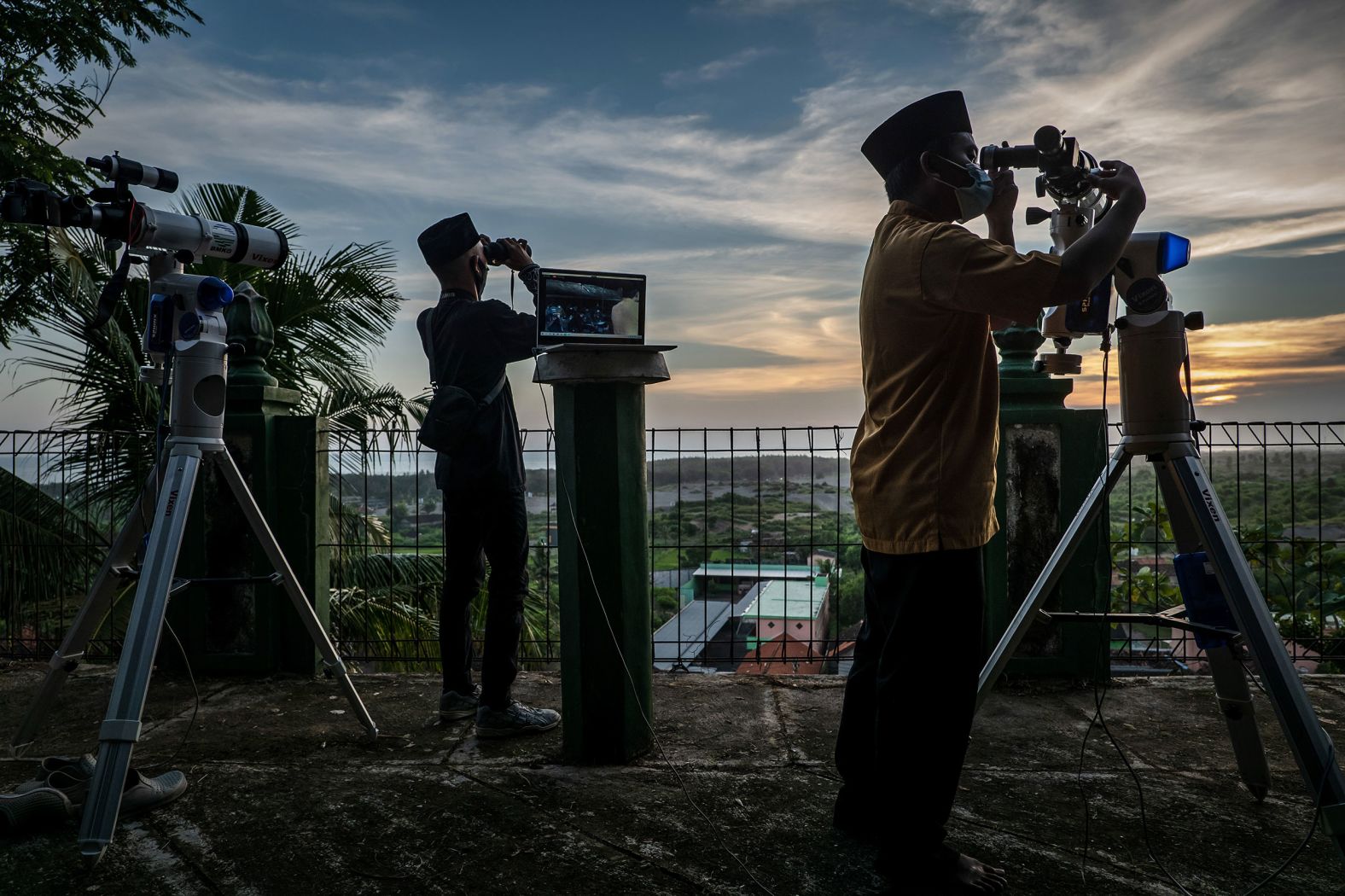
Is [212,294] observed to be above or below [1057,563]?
above

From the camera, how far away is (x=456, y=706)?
145 inches

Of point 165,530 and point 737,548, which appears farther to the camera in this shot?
point 737,548

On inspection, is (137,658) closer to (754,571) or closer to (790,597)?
(754,571)

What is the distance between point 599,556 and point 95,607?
1.64 m

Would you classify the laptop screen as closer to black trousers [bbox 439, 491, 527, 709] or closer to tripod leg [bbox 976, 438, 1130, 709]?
black trousers [bbox 439, 491, 527, 709]

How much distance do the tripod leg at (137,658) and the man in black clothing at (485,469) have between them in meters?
1.02

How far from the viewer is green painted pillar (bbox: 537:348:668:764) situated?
3.12 metres

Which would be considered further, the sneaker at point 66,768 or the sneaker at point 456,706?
the sneaker at point 456,706

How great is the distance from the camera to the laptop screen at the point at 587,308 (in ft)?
9.96

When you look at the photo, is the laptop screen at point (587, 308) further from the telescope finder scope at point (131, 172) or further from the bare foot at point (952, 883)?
the bare foot at point (952, 883)

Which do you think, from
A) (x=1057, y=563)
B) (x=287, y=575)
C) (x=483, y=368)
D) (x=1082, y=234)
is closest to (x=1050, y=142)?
(x=1082, y=234)

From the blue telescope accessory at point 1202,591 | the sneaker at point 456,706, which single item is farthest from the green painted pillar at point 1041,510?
the sneaker at point 456,706

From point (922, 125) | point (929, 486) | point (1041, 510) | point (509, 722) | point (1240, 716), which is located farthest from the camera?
point (1041, 510)

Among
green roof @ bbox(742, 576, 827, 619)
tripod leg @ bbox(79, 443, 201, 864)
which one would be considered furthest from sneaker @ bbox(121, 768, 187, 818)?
green roof @ bbox(742, 576, 827, 619)
